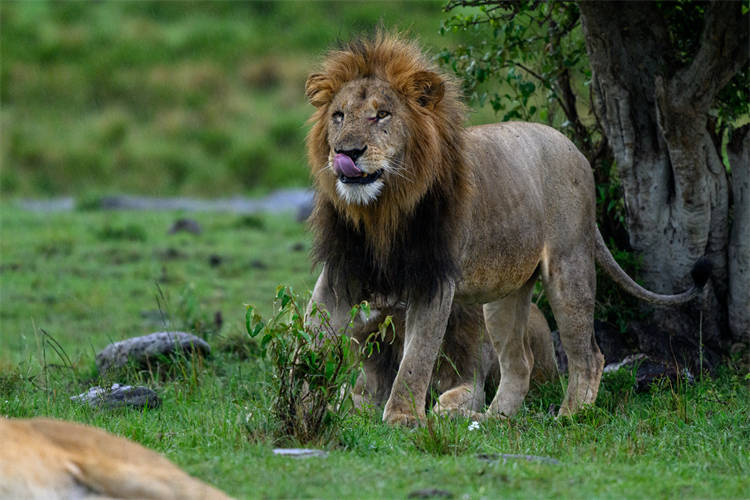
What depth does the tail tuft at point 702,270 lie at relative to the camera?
6637 millimetres

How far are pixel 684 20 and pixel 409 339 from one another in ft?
8.34

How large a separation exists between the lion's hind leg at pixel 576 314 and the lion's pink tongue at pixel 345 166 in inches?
55.5

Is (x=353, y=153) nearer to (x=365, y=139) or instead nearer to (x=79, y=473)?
(x=365, y=139)

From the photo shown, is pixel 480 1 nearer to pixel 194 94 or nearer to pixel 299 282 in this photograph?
pixel 299 282

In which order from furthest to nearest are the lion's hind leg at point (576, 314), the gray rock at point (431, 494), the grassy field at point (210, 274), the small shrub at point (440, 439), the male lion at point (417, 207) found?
1. the lion's hind leg at point (576, 314)
2. the male lion at point (417, 207)
3. the small shrub at point (440, 439)
4. the grassy field at point (210, 274)
5. the gray rock at point (431, 494)

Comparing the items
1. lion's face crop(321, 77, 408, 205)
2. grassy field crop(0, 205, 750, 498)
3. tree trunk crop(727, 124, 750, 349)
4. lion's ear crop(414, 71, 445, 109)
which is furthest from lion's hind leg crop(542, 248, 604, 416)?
lion's face crop(321, 77, 408, 205)

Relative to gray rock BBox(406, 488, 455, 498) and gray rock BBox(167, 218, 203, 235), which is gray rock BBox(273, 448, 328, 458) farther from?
gray rock BBox(167, 218, 203, 235)

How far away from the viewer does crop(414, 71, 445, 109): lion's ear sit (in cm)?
577

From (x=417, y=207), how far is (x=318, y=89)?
28.0 inches

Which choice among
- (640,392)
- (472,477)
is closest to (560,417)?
(640,392)

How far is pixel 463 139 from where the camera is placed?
5980mm

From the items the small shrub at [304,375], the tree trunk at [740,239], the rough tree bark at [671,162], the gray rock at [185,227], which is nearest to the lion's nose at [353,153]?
the small shrub at [304,375]

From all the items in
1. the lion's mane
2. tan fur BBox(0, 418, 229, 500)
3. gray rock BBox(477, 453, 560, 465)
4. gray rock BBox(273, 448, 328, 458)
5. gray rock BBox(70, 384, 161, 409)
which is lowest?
gray rock BBox(70, 384, 161, 409)

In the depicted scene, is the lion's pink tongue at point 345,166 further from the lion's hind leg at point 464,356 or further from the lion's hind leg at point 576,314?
the lion's hind leg at point 464,356
